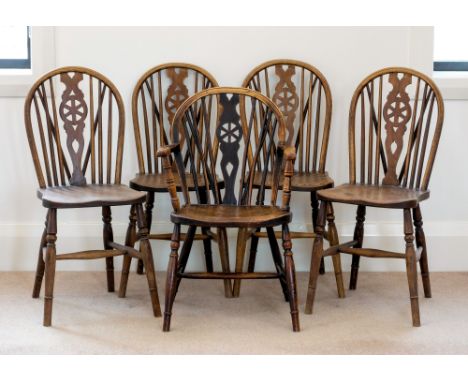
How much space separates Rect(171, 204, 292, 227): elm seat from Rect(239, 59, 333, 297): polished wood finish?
1.94 ft

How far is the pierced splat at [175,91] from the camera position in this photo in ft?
14.3

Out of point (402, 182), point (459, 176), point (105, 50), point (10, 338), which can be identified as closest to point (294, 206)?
point (402, 182)

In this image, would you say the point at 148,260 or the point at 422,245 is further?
the point at 422,245

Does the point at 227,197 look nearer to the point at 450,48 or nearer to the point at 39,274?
the point at 39,274

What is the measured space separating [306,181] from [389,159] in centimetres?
43

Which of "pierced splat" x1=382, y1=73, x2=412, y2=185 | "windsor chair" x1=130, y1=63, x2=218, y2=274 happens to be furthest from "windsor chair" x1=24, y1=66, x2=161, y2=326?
"pierced splat" x1=382, y1=73, x2=412, y2=185

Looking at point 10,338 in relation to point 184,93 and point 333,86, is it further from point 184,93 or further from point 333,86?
point 333,86

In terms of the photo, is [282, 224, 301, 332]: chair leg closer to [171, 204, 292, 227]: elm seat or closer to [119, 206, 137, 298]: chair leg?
[171, 204, 292, 227]: elm seat

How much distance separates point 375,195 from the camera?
378 cm

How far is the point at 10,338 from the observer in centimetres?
343

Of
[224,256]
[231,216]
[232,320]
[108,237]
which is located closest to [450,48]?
[224,256]

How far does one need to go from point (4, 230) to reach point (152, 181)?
967 millimetres

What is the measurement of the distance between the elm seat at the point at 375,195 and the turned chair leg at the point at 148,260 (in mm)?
808

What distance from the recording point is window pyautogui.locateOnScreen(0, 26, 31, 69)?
14.9 feet
